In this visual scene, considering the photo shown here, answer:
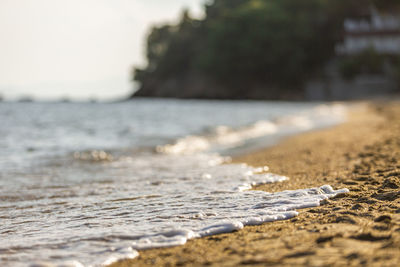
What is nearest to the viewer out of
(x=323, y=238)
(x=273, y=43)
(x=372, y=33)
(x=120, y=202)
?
(x=323, y=238)

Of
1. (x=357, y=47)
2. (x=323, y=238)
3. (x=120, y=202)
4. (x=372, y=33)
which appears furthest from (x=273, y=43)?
(x=323, y=238)

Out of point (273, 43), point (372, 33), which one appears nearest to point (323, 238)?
point (273, 43)

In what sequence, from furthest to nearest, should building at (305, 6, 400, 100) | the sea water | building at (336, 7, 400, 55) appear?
building at (336, 7, 400, 55) → building at (305, 6, 400, 100) → the sea water

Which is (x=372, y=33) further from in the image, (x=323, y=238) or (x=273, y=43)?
(x=323, y=238)

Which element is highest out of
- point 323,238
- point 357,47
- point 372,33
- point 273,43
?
point 273,43

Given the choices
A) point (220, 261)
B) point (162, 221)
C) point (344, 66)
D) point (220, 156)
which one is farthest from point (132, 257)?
point (344, 66)

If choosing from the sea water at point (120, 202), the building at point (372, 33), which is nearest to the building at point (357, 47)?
the building at point (372, 33)

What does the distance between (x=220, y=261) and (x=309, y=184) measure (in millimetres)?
2583

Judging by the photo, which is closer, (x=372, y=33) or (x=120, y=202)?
(x=120, y=202)

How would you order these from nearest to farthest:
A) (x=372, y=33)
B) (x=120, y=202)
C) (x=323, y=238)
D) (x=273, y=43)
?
1. (x=323, y=238)
2. (x=120, y=202)
3. (x=372, y=33)
4. (x=273, y=43)

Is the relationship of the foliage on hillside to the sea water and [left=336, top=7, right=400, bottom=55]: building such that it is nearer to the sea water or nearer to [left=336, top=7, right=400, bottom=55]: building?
[left=336, top=7, right=400, bottom=55]: building

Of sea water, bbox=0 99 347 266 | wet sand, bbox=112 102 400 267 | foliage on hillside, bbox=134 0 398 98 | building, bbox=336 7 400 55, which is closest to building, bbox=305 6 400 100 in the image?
building, bbox=336 7 400 55

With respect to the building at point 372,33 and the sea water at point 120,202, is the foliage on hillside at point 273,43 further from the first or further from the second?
the sea water at point 120,202

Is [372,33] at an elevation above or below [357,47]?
above
